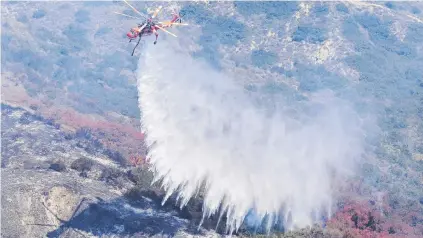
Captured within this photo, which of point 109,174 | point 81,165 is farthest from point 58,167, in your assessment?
point 109,174

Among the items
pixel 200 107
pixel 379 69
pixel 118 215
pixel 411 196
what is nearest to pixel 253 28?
pixel 379 69

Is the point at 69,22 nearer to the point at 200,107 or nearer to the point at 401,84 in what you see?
the point at 401,84

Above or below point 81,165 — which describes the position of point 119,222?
below

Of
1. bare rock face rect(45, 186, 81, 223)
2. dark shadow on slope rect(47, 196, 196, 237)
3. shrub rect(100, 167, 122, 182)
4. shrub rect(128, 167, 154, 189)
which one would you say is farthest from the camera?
shrub rect(100, 167, 122, 182)

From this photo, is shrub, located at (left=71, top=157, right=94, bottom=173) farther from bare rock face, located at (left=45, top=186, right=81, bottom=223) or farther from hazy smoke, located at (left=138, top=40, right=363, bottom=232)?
hazy smoke, located at (left=138, top=40, right=363, bottom=232)

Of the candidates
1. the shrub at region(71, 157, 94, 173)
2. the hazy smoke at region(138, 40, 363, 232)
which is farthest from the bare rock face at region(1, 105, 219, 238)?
the hazy smoke at region(138, 40, 363, 232)

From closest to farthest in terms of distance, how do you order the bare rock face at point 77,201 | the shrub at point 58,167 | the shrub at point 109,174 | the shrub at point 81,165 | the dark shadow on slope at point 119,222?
the dark shadow on slope at point 119,222, the bare rock face at point 77,201, the shrub at point 58,167, the shrub at point 109,174, the shrub at point 81,165

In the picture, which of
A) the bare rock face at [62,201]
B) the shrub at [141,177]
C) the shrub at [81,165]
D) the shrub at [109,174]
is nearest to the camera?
the bare rock face at [62,201]

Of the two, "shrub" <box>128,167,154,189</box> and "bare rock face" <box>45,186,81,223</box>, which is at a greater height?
"shrub" <box>128,167,154,189</box>

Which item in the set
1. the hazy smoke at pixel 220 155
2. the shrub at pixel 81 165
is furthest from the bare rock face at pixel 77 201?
the hazy smoke at pixel 220 155

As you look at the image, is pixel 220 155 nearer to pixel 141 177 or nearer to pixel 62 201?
pixel 141 177

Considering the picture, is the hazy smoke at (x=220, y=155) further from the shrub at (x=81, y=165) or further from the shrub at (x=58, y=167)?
the shrub at (x=58, y=167)

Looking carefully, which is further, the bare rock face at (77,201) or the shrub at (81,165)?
the shrub at (81,165)
